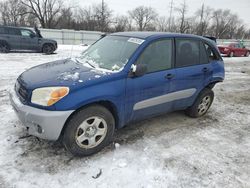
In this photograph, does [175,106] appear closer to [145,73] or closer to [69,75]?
[145,73]

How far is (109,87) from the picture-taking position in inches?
122

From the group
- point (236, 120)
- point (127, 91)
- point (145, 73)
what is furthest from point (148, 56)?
point (236, 120)

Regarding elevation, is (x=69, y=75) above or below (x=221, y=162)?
above

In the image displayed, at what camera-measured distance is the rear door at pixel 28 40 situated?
14211 mm

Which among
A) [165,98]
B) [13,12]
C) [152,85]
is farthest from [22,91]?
[13,12]

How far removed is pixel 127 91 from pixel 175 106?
1.36 meters

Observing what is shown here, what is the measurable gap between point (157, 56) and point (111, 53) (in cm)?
→ 79

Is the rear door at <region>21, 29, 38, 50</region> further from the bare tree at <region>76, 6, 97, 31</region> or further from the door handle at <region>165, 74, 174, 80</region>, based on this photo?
the bare tree at <region>76, 6, 97, 31</region>

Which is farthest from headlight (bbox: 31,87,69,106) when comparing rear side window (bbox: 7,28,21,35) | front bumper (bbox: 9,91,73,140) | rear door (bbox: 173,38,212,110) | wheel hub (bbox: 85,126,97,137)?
rear side window (bbox: 7,28,21,35)

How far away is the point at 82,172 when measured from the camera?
9.45 feet

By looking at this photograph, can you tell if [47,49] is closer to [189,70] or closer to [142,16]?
[189,70]

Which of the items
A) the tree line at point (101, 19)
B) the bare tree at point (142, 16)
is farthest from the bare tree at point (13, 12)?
the bare tree at point (142, 16)

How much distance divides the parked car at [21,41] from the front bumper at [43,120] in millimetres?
12834

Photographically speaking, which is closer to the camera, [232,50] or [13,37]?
[13,37]
